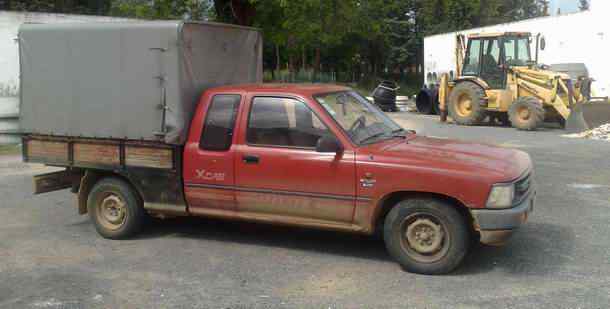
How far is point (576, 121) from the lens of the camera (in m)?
17.9

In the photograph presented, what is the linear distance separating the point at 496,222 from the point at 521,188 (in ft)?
1.60

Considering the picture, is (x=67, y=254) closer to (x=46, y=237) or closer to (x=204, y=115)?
(x=46, y=237)

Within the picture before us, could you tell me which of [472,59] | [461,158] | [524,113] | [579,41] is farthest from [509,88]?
[461,158]

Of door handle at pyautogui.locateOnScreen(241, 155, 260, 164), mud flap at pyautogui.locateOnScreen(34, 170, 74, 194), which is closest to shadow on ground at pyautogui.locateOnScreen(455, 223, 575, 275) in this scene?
door handle at pyautogui.locateOnScreen(241, 155, 260, 164)

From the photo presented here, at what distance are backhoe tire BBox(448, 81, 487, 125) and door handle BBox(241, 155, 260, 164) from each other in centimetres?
1481

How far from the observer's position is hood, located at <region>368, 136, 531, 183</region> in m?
5.52

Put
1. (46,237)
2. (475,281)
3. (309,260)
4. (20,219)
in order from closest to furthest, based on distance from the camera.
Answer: (475,281)
(309,260)
(46,237)
(20,219)

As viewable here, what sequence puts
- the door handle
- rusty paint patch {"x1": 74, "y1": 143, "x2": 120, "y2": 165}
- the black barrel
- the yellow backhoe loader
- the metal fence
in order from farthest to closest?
1. the black barrel
2. the yellow backhoe loader
3. the metal fence
4. rusty paint patch {"x1": 74, "y1": 143, "x2": 120, "y2": 165}
5. the door handle

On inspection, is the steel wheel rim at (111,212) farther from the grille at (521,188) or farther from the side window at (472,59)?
the side window at (472,59)

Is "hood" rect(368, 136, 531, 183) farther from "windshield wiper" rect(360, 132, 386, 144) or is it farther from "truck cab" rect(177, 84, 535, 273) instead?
"windshield wiper" rect(360, 132, 386, 144)

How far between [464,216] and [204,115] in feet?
9.20

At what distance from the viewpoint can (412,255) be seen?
574cm

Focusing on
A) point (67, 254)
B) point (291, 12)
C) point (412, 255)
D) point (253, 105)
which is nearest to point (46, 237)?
point (67, 254)

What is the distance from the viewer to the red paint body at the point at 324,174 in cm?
556
